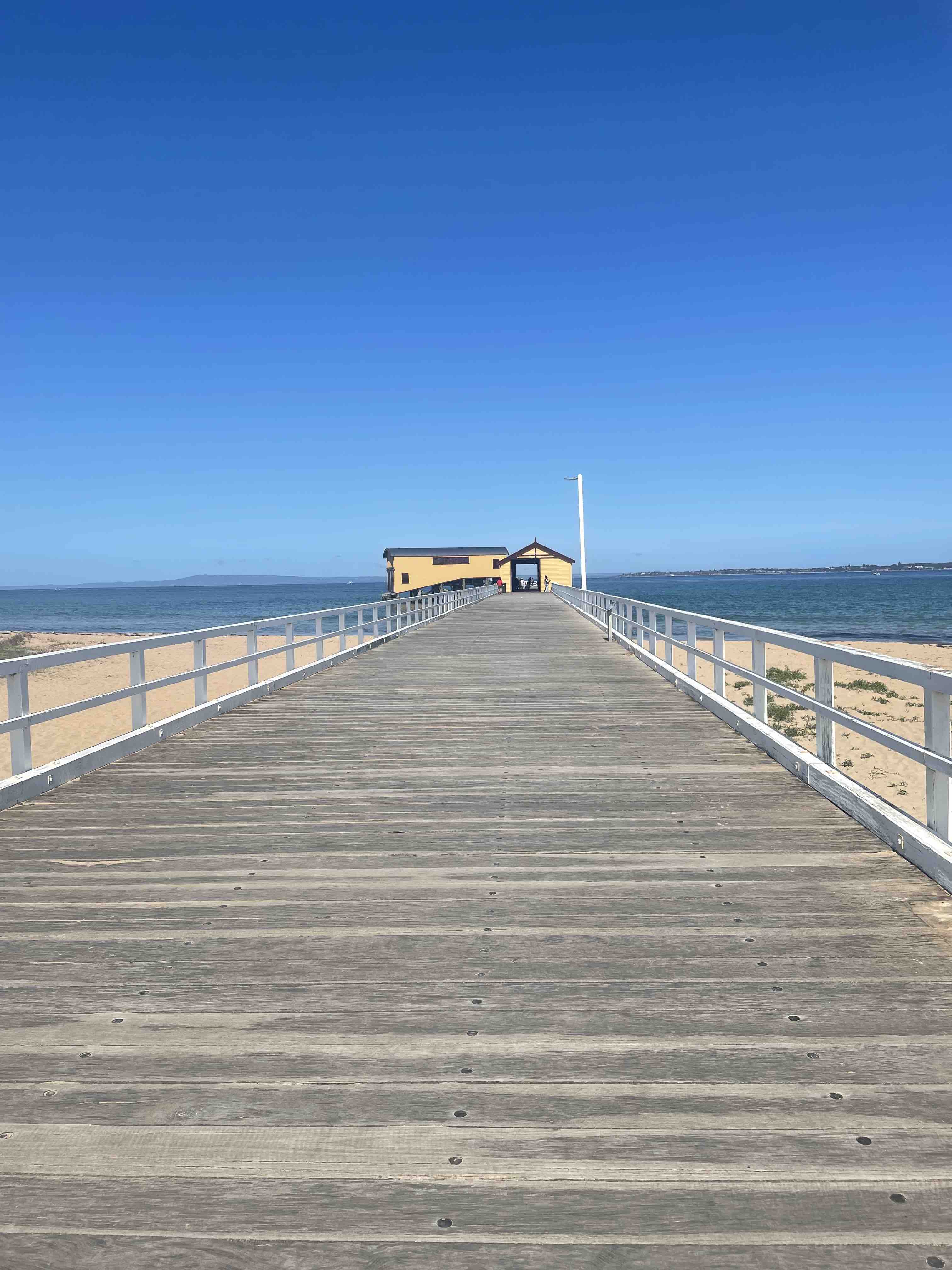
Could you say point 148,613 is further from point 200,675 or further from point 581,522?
point 200,675

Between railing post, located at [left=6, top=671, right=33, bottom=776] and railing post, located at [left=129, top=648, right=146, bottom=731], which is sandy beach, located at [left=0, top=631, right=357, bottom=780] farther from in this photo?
railing post, located at [left=6, top=671, right=33, bottom=776]

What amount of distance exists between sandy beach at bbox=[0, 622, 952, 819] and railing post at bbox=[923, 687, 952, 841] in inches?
91.9

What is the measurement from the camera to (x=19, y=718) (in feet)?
23.5

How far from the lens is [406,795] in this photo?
7.58m

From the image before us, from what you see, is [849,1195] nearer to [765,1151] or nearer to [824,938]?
[765,1151]

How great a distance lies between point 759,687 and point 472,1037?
20.5 ft

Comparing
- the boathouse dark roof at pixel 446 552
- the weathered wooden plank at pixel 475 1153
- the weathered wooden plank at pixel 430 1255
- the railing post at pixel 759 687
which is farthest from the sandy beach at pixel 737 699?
the boathouse dark roof at pixel 446 552

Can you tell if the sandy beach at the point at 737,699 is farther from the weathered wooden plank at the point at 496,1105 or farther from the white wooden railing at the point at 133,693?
the weathered wooden plank at the point at 496,1105

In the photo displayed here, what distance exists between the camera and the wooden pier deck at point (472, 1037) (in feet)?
8.61

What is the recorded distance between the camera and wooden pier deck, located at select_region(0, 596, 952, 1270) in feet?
8.61

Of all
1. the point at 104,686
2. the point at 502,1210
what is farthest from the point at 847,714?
the point at 104,686

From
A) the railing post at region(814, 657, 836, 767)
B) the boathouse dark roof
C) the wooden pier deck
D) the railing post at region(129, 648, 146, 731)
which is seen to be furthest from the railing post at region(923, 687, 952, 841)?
the boathouse dark roof

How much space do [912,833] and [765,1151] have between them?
3.16 m

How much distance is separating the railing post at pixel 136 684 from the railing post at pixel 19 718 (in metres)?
1.40
